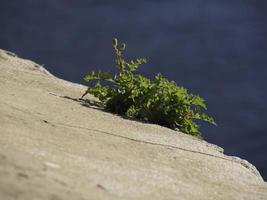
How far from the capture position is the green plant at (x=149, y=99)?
457cm

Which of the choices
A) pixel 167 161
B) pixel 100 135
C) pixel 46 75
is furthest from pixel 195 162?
pixel 46 75

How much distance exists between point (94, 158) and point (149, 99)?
1755 mm

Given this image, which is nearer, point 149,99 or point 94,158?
point 94,158

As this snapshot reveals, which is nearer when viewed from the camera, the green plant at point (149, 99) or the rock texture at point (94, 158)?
the rock texture at point (94, 158)

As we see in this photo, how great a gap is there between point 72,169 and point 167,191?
48 cm

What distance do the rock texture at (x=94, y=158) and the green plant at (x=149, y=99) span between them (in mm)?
220

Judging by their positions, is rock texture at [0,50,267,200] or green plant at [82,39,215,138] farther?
green plant at [82,39,215,138]

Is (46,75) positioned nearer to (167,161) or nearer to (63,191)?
(167,161)

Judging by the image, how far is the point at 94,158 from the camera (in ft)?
9.36

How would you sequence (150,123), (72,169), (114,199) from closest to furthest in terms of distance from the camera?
(114,199), (72,169), (150,123)

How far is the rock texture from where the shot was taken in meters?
2.26

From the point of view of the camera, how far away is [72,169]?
250 centimetres

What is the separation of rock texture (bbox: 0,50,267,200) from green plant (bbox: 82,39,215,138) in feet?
0.72

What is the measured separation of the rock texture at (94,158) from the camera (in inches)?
89.0
